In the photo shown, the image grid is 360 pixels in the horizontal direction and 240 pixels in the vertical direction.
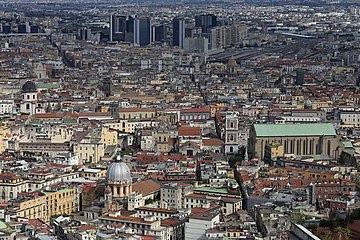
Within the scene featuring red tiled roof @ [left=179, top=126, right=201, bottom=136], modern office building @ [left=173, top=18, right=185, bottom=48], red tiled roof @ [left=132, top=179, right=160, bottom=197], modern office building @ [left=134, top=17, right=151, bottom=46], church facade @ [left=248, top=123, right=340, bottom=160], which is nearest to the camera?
red tiled roof @ [left=132, top=179, right=160, bottom=197]

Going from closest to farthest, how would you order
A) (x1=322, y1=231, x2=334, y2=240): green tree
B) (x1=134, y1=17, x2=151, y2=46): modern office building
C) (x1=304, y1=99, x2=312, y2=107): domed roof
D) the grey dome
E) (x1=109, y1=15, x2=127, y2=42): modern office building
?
(x1=322, y1=231, x2=334, y2=240): green tree
the grey dome
(x1=304, y1=99, x2=312, y2=107): domed roof
(x1=134, y1=17, x2=151, y2=46): modern office building
(x1=109, y1=15, x2=127, y2=42): modern office building

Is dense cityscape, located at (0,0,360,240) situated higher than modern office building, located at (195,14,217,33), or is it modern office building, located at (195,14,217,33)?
dense cityscape, located at (0,0,360,240)

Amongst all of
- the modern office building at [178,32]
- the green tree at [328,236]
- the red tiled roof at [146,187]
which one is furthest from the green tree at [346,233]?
the modern office building at [178,32]

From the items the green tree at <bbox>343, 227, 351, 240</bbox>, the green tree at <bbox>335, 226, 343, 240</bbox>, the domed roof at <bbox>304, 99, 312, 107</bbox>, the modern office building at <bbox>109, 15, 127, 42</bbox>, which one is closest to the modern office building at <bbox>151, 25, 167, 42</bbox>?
the modern office building at <bbox>109, 15, 127, 42</bbox>

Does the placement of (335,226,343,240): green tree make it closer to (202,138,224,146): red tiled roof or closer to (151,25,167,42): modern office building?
(202,138,224,146): red tiled roof

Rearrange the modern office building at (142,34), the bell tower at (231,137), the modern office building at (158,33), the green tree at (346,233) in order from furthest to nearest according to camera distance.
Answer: the modern office building at (158,33) < the modern office building at (142,34) < the bell tower at (231,137) < the green tree at (346,233)

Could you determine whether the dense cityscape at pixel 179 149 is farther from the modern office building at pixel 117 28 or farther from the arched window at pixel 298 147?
the modern office building at pixel 117 28

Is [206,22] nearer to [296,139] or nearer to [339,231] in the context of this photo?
[296,139]

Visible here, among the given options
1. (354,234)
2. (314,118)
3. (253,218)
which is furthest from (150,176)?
(314,118)
